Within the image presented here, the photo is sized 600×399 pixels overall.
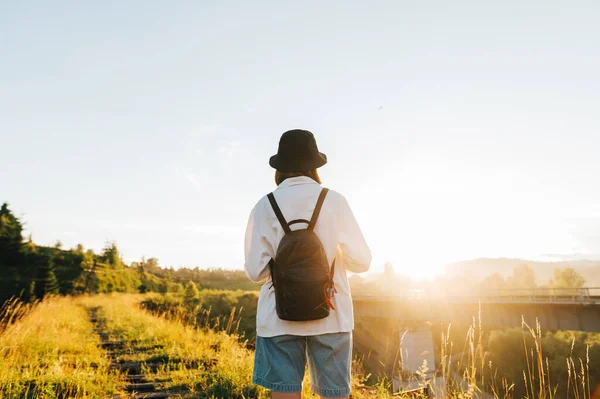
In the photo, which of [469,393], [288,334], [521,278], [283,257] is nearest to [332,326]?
[288,334]

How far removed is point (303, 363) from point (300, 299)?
38 centimetres

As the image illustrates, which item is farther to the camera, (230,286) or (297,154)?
(230,286)

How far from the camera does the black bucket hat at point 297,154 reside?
232cm

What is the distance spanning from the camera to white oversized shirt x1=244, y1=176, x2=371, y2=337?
6.93 feet

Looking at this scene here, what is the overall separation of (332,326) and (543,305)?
31.7 m

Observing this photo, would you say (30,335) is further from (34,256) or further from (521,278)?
(521,278)

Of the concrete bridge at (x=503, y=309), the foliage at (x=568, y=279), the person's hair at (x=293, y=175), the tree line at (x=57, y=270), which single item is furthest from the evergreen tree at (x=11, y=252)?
the foliage at (x=568, y=279)

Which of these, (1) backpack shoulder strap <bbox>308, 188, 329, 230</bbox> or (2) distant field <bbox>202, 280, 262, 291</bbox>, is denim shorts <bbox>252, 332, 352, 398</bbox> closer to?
(1) backpack shoulder strap <bbox>308, 188, 329, 230</bbox>

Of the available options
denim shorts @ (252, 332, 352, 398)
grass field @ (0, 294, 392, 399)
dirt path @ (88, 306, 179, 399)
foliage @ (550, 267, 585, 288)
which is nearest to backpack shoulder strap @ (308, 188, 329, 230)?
denim shorts @ (252, 332, 352, 398)

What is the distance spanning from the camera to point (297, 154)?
234cm

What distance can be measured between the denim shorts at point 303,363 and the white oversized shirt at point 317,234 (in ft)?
0.21

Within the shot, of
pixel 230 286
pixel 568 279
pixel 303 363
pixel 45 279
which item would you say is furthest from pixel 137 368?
pixel 568 279

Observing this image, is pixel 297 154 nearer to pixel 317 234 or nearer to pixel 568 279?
pixel 317 234

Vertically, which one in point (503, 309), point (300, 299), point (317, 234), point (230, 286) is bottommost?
point (230, 286)
